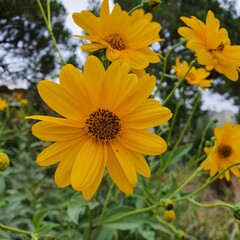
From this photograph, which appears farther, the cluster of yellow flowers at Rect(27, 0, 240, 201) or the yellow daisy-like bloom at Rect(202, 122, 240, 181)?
the yellow daisy-like bloom at Rect(202, 122, 240, 181)

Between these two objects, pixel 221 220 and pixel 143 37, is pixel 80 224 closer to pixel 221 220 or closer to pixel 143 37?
pixel 143 37

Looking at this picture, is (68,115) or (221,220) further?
(221,220)

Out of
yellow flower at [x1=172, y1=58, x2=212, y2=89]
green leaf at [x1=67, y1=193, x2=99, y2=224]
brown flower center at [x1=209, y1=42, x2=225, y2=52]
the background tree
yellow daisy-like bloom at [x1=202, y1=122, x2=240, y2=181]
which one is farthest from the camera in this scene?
the background tree

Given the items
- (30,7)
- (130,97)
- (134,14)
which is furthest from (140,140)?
(30,7)

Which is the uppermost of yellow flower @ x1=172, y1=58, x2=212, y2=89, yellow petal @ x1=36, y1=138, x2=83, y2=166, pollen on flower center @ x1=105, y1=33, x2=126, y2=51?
yellow flower @ x1=172, y1=58, x2=212, y2=89

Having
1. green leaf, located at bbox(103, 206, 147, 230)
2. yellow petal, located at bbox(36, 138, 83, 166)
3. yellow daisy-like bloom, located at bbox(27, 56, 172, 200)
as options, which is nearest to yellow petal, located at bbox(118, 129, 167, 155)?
yellow daisy-like bloom, located at bbox(27, 56, 172, 200)

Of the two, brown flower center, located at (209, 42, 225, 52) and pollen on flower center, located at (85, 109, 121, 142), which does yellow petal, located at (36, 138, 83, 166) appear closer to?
pollen on flower center, located at (85, 109, 121, 142)

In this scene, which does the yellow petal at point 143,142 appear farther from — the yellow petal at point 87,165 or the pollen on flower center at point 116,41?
the pollen on flower center at point 116,41
